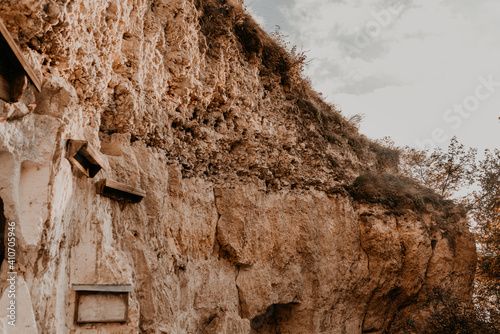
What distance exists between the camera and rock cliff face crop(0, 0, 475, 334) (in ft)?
13.4

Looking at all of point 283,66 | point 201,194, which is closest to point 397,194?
point 283,66

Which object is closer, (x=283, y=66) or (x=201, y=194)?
(x=201, y=194)

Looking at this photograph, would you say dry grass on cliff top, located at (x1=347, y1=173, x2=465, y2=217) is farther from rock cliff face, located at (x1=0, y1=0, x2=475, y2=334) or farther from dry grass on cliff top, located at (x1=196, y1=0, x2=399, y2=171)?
dry grass on cliff top, located at (x1=196, y1=0, x2=399, y2=171)

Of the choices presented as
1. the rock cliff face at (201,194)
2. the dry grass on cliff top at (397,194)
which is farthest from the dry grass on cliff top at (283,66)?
the dry grass on cliff top at (397,194)

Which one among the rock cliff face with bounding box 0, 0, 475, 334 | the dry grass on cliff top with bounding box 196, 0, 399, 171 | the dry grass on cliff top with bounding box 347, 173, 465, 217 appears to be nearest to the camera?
the rock cliff face with bounding box 0, 0, 475, 334

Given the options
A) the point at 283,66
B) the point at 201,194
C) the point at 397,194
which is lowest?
the point at 201,194

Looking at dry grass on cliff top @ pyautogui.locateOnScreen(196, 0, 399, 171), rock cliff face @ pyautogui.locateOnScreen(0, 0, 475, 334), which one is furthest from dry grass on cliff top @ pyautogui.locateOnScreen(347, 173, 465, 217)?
dry grass on cliff top @ pyautogui.locateOnScreen(196, 0, 399, 171)

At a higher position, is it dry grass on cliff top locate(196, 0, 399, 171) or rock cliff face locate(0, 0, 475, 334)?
dry grass on cliff top locate(196, 0, 399, 171)

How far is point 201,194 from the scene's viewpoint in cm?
729

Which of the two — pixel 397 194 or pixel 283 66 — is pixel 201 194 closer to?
pixel 283 66

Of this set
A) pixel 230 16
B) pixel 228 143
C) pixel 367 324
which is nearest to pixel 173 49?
pixel 228 143

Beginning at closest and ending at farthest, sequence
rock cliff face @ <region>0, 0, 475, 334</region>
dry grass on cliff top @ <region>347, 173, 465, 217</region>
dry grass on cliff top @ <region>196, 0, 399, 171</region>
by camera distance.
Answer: rock cliff face @ <region>0, 0, 475, 334</region>
dry grass on cliff top @ <region>196, 0, 399, 171</region>
dry grass on cliff top @ <region>347, 173, 465, 217</region>

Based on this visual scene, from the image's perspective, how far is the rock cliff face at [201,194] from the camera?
4070mm

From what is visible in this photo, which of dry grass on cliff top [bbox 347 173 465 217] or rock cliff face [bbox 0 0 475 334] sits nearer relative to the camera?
rock cliff face [bbox 0 0 475 334]
